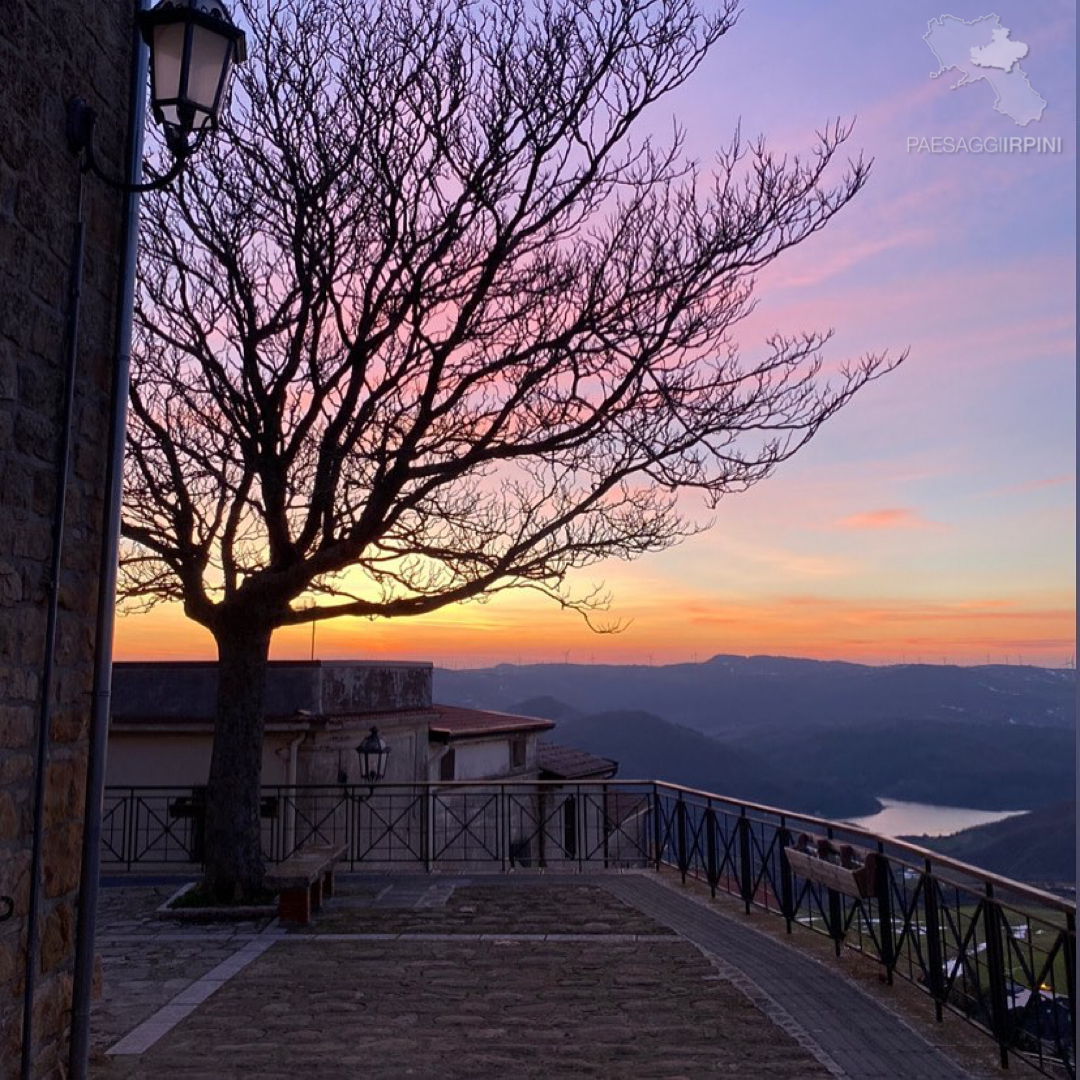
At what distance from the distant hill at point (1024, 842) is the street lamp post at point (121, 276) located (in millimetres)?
20016

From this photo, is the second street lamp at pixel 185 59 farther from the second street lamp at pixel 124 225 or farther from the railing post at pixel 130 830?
the railing post at pixel 130 830

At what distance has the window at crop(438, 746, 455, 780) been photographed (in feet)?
73.9

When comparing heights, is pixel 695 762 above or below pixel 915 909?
below

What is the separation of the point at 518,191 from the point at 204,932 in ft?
25.6

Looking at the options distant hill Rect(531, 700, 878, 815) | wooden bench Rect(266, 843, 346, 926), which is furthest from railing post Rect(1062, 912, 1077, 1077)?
distant hill Rect(531, 700, 878, 815)

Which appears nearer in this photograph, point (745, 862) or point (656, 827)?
point (745, 862)

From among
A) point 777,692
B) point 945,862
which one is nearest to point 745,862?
point 945,862

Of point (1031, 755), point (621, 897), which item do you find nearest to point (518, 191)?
point (621, 897)

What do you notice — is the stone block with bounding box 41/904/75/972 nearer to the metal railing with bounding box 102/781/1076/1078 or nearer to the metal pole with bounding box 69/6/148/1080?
the metal pole with bounding box 69/6/148/1080

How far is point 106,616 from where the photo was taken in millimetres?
4293

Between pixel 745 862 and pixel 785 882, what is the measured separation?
3.55 ft

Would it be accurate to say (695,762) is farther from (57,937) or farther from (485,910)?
(57,937)

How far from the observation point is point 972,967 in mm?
5840

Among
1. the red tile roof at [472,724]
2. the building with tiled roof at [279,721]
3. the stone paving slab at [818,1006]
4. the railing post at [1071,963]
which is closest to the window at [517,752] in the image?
the red tile roof at [472,724]
